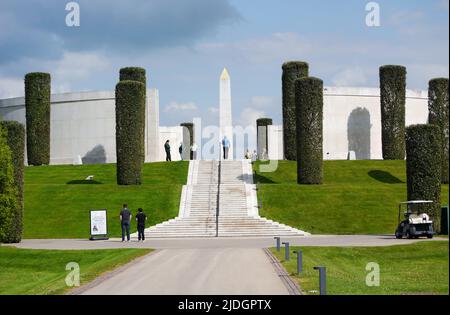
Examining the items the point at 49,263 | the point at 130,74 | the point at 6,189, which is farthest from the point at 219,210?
the point at 49,263

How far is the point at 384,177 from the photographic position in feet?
188

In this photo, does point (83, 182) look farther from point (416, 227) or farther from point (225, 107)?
point (416, 227)

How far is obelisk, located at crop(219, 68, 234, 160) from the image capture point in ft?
190

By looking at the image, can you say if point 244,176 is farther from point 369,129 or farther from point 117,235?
point 369,129

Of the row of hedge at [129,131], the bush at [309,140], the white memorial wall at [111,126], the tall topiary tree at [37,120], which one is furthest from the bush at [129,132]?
the white memorial wall at [111,126]

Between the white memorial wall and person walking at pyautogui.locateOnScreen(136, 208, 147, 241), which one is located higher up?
the white memorial wall

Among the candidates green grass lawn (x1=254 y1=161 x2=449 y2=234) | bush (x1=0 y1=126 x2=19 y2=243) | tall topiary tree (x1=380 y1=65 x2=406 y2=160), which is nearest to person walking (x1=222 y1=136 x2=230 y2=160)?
green grass lawn (x1=254 y1=161 x2=449 y2=234)

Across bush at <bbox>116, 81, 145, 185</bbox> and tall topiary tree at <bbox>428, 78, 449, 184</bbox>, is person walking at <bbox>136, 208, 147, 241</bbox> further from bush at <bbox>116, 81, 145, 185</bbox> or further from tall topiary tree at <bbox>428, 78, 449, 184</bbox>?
tall topiary tree at <bbox>428, 78, 449, 184</bbox>

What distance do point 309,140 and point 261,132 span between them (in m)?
26.9

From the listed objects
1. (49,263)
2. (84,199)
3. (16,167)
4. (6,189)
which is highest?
(16,167)

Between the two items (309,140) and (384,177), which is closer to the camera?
(309,140)

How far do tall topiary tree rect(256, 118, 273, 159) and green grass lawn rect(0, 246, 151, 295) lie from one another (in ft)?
151

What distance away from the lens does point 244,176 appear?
5688 cm

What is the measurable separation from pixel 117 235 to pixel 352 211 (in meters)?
14.2
